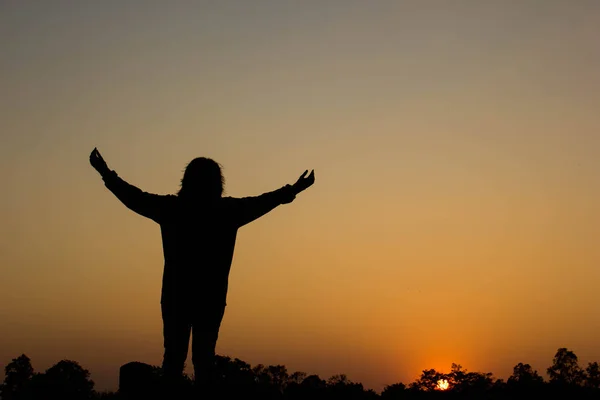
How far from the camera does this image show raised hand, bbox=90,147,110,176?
327 inches

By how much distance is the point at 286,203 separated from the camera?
8648 millimetres

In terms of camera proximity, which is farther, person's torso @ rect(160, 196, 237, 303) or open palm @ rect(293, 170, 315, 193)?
open palm @ rect(293, 170, 315, 193)

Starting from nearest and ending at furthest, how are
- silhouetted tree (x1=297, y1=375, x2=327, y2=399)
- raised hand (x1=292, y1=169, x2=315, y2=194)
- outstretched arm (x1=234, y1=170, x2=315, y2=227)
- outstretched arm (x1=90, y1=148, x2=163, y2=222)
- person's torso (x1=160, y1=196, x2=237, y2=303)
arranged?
person's torso (x1=160, y1=196, x2=237, y2=303) → outstretched arm (x1=90, y1=148, x2=163, y2=222) → outstretched arm (x1=234, y1=170, x2=315, y2=227) → raised hand (x1=292, y1=169, x2=315, y2=194) → silhouetted tree (x1=297, y1=375, x2=327, y2=399)

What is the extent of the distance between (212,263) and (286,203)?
1.36 metres

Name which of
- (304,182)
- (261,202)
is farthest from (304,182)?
(261,202)

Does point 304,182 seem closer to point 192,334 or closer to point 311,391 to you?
point 192,334

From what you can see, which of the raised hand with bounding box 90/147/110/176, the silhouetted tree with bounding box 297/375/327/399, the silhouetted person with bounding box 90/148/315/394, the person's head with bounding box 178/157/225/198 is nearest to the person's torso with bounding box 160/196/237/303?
the silhouetted person with bounding box 90/148/315/394

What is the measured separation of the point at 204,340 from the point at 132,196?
197 centimetres

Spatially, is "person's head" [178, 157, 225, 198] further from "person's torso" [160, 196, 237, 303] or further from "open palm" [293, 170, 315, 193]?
"open palm" [293, 170, 315, 193]

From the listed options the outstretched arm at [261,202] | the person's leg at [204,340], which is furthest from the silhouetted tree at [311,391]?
the outstretched arm at [261,202]

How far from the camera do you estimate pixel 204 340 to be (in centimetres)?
794

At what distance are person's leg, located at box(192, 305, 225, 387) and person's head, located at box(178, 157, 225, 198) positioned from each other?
55.7 inches

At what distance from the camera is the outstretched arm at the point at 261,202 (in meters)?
8.20

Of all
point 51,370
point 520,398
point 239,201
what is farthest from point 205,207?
point 51,370
